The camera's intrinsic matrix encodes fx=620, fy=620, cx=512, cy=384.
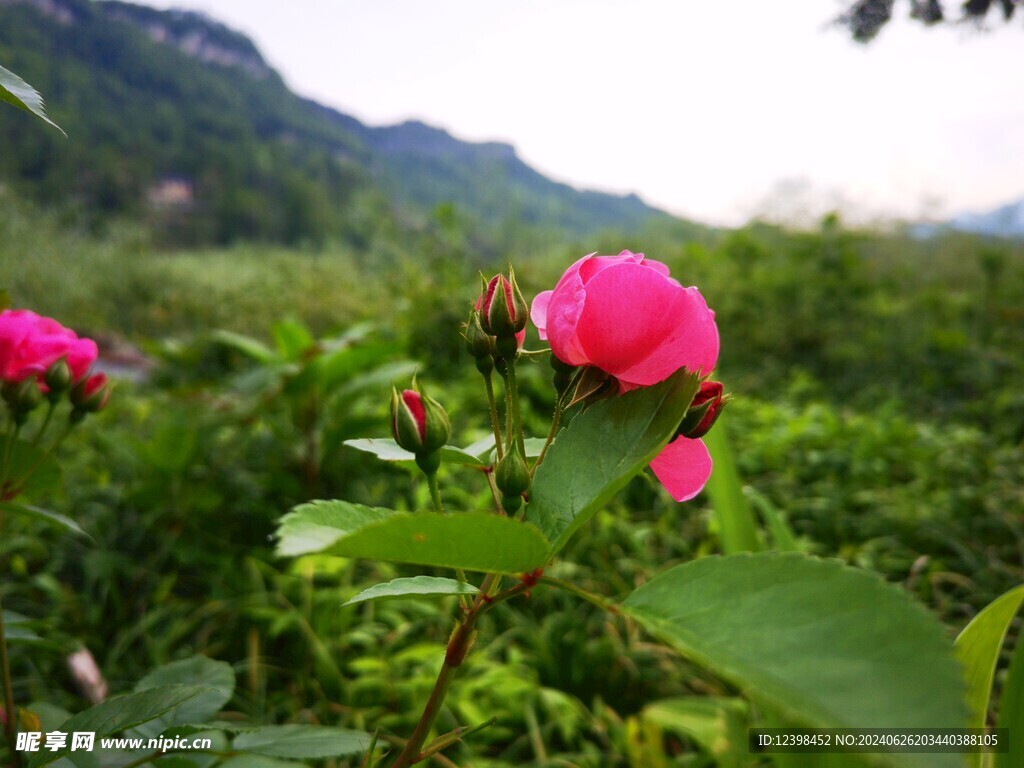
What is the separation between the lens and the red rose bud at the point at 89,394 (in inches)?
22.6

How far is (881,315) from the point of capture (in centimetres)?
376

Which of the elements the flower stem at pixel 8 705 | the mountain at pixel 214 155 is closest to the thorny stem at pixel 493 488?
the flower stem at pixel 8 705

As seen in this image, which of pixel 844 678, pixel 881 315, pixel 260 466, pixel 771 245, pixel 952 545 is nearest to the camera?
pixel 844 678

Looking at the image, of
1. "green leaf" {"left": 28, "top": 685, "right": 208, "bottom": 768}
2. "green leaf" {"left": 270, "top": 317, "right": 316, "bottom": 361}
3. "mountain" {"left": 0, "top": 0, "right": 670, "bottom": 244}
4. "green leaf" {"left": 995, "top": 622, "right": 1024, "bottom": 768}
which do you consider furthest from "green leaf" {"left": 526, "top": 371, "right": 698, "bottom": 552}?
"mountain" {"left": 0, "top": 0, "right": 670, "bottom": 244}

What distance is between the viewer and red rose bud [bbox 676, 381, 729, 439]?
31 centimetres

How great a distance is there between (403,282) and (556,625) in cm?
291

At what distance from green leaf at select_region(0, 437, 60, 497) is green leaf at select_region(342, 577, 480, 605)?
0.40 meters

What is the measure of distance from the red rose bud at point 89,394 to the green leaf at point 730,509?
2.07 feet

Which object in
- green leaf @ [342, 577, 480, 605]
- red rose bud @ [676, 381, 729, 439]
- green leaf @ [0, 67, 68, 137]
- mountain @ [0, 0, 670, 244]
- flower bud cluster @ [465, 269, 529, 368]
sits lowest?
green leaf @ [342, 577, 480, 605]

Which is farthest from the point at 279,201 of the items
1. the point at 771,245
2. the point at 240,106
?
the point at 771,245

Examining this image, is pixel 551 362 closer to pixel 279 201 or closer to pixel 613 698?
pixel 613 698

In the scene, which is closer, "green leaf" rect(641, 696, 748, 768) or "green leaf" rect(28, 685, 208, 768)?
"green leaf" rect(28, 685, 208, 768)

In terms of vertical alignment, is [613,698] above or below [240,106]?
below

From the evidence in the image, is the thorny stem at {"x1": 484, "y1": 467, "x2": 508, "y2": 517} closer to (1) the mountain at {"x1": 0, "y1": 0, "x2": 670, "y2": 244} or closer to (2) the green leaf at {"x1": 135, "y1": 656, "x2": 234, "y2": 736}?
(2) the green leaf at {"x1": 135, "y1": 656, "x2": 234, "y2": 736}
